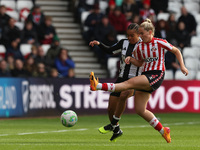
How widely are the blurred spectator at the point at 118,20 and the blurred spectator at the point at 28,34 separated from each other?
3402mm

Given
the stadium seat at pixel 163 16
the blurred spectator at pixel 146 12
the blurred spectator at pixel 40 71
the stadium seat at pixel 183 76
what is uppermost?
the blurred spectator at pixel 146 12

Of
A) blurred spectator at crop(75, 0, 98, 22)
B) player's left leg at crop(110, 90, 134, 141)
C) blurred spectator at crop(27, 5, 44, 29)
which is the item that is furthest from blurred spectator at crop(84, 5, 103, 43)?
player's left leg at crop(110, 90, 134, 141)

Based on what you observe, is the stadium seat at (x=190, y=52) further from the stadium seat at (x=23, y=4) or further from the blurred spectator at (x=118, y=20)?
the stadium seat at (x=23, y=4)

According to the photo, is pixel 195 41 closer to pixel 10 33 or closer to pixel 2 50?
pixel 10 33

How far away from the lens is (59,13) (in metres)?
23.7

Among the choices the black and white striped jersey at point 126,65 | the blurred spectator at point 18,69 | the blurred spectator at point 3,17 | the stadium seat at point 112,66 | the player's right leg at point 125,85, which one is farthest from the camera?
the stadium seat at point 112,66

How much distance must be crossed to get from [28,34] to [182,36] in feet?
19.8

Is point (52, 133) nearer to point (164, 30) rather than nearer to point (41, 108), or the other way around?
point (41, 108)

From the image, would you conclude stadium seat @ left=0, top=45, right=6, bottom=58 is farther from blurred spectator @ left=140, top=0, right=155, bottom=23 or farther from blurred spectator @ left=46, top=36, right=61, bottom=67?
blurred spectator @ left=140, top=0, right=155, bottom=23

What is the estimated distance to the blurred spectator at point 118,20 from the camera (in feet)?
73.6

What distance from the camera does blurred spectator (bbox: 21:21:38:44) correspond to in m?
20.2

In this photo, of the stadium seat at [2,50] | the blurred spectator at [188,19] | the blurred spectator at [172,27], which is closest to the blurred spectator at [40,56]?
the stadium seat at [2,50]

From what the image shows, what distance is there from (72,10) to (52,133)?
11.7m

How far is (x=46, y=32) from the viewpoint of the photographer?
824 inches
